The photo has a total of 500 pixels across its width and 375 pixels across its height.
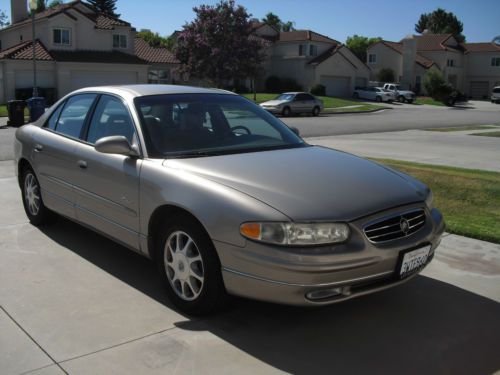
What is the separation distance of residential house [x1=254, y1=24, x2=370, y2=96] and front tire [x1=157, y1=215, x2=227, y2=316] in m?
52.1

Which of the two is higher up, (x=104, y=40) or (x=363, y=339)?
(x=104, y=40)

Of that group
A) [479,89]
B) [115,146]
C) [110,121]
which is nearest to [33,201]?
[110,121]

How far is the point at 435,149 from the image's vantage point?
14578 mm

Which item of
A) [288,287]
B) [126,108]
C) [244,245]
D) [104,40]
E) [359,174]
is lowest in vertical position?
[288,287]

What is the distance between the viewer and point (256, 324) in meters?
3.86

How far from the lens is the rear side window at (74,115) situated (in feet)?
17.4

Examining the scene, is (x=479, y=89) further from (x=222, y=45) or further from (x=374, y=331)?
(x=374, y=331)

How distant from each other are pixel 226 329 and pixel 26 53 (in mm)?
38219

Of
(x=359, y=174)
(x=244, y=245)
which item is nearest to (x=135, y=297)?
(x=244, y=245)

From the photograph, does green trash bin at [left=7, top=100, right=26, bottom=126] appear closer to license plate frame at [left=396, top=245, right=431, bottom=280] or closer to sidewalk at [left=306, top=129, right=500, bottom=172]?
sidewalk at [left=306, top=129, right=500, bottom=172]

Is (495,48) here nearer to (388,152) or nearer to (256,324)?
(388,152)

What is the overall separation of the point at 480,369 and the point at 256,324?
1.44m

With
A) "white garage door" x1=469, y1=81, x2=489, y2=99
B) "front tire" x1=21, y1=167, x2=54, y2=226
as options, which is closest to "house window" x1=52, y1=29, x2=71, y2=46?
"front tire" x1=21, y1=167, x2=54, y2=226

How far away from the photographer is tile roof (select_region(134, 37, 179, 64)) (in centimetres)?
4703
